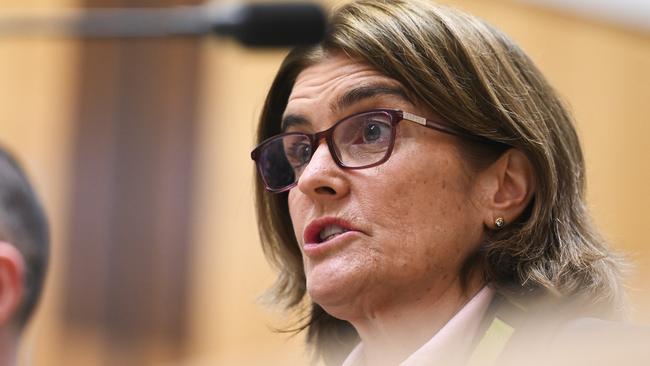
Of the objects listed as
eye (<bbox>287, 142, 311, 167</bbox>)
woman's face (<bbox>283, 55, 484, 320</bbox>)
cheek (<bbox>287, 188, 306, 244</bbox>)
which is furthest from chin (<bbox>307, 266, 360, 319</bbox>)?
eye (<bbox>287, 142, 311, 167</bbox>)

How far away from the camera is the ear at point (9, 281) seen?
6.53 feet

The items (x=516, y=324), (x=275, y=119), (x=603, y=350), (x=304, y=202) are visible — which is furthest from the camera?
(x=275, y=119)

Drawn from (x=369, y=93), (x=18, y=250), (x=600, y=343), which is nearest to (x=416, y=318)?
(x=369, y=93)

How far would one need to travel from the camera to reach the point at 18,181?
2.15 metres

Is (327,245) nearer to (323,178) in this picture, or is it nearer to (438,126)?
(323,178)

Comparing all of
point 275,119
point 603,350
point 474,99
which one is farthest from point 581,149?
point 603,350

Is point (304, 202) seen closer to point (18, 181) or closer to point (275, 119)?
point (275, 119)

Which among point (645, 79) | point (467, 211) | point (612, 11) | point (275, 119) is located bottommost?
point (467, 211)

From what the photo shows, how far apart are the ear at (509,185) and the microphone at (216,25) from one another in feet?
2.08

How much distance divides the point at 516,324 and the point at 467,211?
0.21 metres

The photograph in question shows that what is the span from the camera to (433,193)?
5.98 ft

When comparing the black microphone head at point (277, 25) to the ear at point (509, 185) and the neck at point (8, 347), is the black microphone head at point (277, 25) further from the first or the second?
the neck at point (8, 347)

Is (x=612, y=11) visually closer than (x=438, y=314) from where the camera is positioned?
No

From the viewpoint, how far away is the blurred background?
5.16 m
